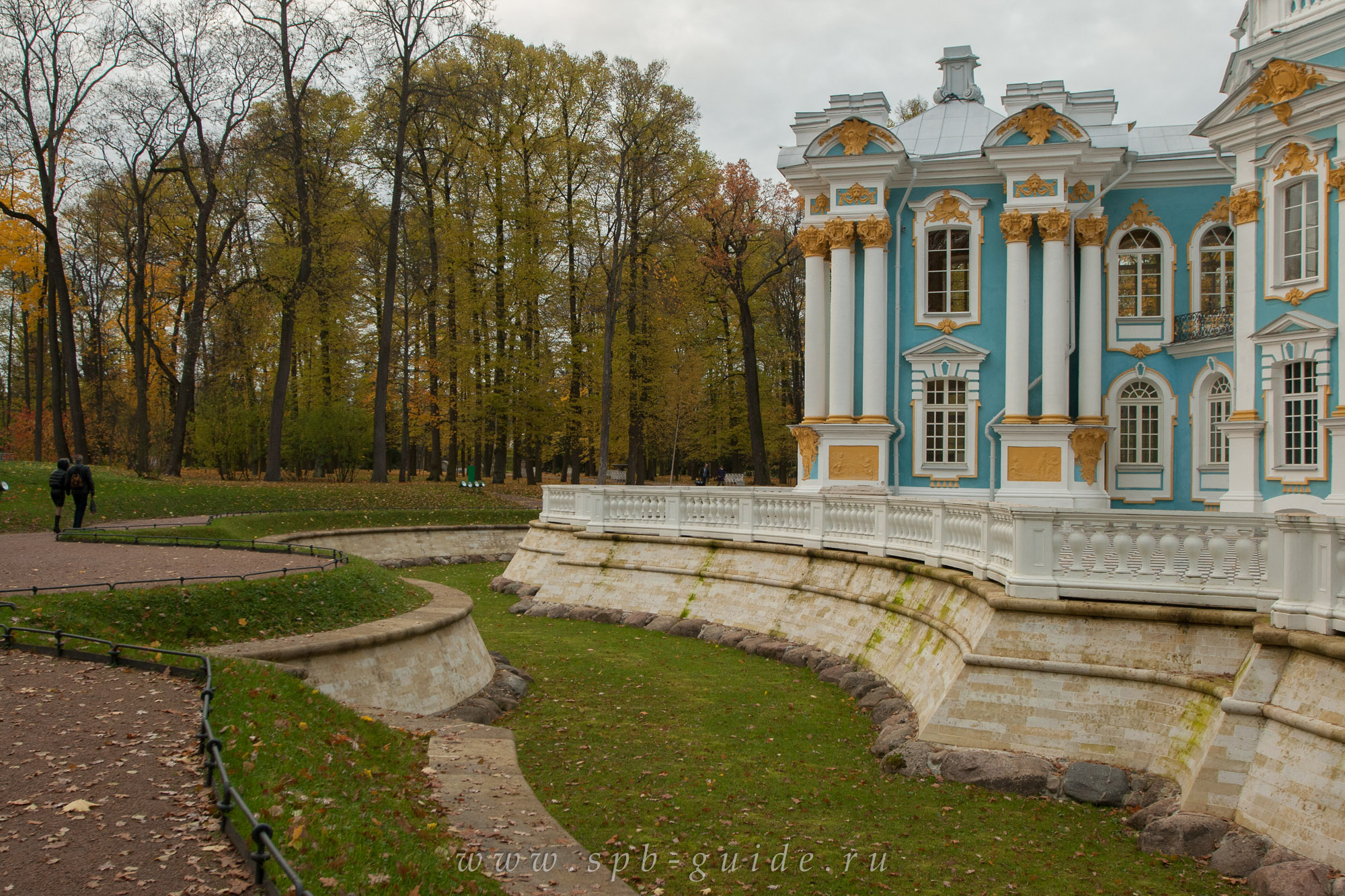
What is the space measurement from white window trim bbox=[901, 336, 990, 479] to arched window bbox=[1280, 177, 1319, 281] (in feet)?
19.3

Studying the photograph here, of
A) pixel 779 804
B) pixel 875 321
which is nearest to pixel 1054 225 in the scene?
pixel 875 321

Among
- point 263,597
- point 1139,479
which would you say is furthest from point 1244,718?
point 1139,479

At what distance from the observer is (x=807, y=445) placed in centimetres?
2162

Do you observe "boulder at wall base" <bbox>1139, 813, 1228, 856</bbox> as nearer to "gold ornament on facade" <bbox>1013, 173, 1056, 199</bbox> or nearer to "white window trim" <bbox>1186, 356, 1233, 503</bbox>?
"white window trim" <bbox>1186, 356, 1233, 503</bbox>

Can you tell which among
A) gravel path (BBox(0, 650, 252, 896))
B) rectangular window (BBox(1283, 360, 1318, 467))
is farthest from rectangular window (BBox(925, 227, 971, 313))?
gravel path (BBox(0, 650, 252, 896))

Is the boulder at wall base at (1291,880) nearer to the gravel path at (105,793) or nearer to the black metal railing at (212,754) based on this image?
the black metal railing at (212,754)

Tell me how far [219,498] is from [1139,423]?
2218cm

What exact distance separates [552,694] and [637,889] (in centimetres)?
549

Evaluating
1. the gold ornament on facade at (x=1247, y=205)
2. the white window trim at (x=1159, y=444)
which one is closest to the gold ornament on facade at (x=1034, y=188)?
the gold ornament on facade at (x=1247, y=205)

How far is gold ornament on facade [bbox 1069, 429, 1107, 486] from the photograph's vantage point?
20.2m

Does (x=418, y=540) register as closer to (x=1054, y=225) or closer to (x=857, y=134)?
(x=857, y=134)

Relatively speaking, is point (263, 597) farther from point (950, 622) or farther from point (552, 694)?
point (950, 622)

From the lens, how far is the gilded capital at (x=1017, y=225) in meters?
20.4

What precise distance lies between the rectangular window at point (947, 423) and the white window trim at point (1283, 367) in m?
5.79
